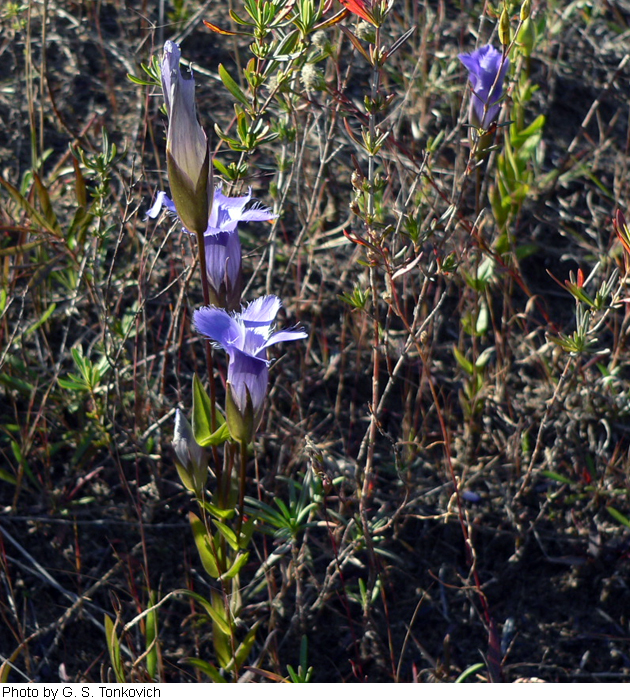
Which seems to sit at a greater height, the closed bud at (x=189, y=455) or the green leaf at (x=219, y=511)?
the closed bud at (x=189, y=455)

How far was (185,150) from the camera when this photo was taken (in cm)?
122

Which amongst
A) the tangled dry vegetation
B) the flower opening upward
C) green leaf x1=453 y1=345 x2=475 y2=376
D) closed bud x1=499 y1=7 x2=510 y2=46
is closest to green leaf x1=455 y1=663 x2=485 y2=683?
the tangled dry vegetation

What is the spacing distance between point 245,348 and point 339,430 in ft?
2.82

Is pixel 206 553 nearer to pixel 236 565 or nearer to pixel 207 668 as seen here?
pixel 236 565

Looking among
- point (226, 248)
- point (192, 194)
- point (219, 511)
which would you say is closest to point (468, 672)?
point (219, 511)

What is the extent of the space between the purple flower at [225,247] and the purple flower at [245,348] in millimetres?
104

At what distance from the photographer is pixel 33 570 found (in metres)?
1.77

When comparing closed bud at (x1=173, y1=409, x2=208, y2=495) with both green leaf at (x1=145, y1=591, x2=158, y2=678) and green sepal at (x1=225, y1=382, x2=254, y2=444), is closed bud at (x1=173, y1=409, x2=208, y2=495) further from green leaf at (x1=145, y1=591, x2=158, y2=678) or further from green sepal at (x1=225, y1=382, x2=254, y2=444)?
green leaf at (x1=145, y1=591, x2=158, y2=678)

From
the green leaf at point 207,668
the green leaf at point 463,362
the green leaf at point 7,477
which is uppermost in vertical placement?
the green leaf at point 463,362

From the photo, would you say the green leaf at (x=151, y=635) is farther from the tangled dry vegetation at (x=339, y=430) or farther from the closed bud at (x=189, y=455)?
the closed bud at (x=189, y=455)

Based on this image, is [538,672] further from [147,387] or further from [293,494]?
[147,387]

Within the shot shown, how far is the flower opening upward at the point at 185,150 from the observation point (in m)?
1.18

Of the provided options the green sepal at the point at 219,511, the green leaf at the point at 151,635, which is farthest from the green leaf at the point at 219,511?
the green leaf at the point at 151,635
